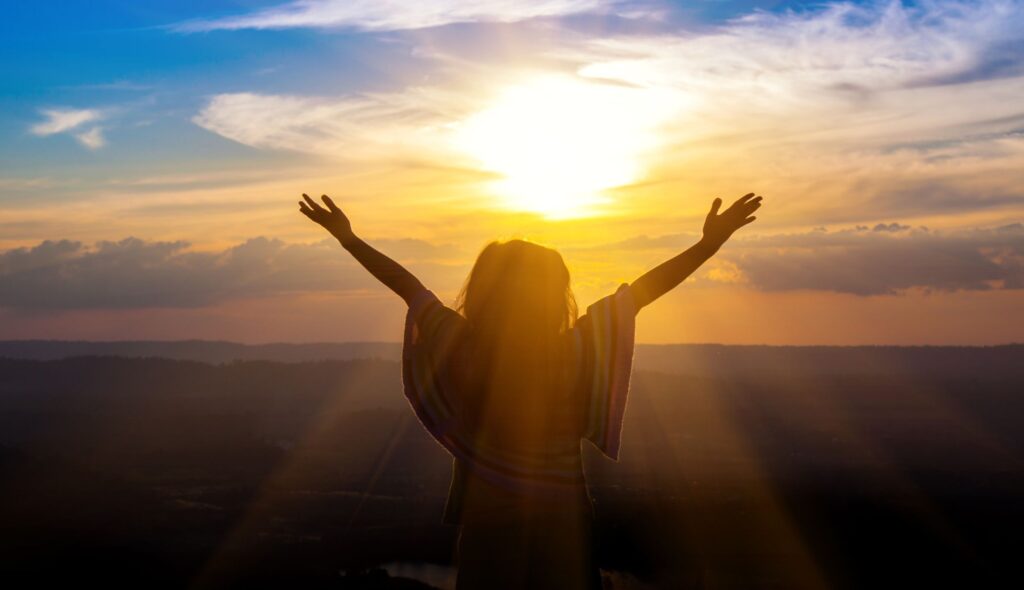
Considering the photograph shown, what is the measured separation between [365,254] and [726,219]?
1.48 metres

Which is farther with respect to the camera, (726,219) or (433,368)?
(726,219)

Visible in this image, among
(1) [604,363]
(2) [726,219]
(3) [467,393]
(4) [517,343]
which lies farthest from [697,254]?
(3) [467,393]

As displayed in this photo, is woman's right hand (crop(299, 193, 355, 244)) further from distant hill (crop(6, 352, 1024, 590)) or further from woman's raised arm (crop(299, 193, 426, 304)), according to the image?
distant hill (crop(6, 352, 1024, 590))

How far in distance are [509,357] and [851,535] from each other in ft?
134

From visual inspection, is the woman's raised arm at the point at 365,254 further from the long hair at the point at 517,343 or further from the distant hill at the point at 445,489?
the distant hill at the point at 445,489

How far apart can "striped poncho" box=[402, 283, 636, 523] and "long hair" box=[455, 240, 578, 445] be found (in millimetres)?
61

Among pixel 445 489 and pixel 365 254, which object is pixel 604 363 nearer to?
pixel 365 254

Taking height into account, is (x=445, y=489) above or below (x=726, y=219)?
below

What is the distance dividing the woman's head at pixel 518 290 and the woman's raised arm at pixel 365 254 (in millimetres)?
234

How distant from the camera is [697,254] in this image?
12.6 ft

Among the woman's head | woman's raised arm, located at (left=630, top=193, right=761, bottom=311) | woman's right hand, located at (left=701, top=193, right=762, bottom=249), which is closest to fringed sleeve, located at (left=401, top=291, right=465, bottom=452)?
the woman's head

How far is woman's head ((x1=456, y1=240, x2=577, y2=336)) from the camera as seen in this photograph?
3.45 metres

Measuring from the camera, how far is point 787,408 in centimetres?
11400

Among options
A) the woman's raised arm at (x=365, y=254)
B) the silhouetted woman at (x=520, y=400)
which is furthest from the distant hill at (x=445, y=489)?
the woman's raised arm at (x=365, y=254)
